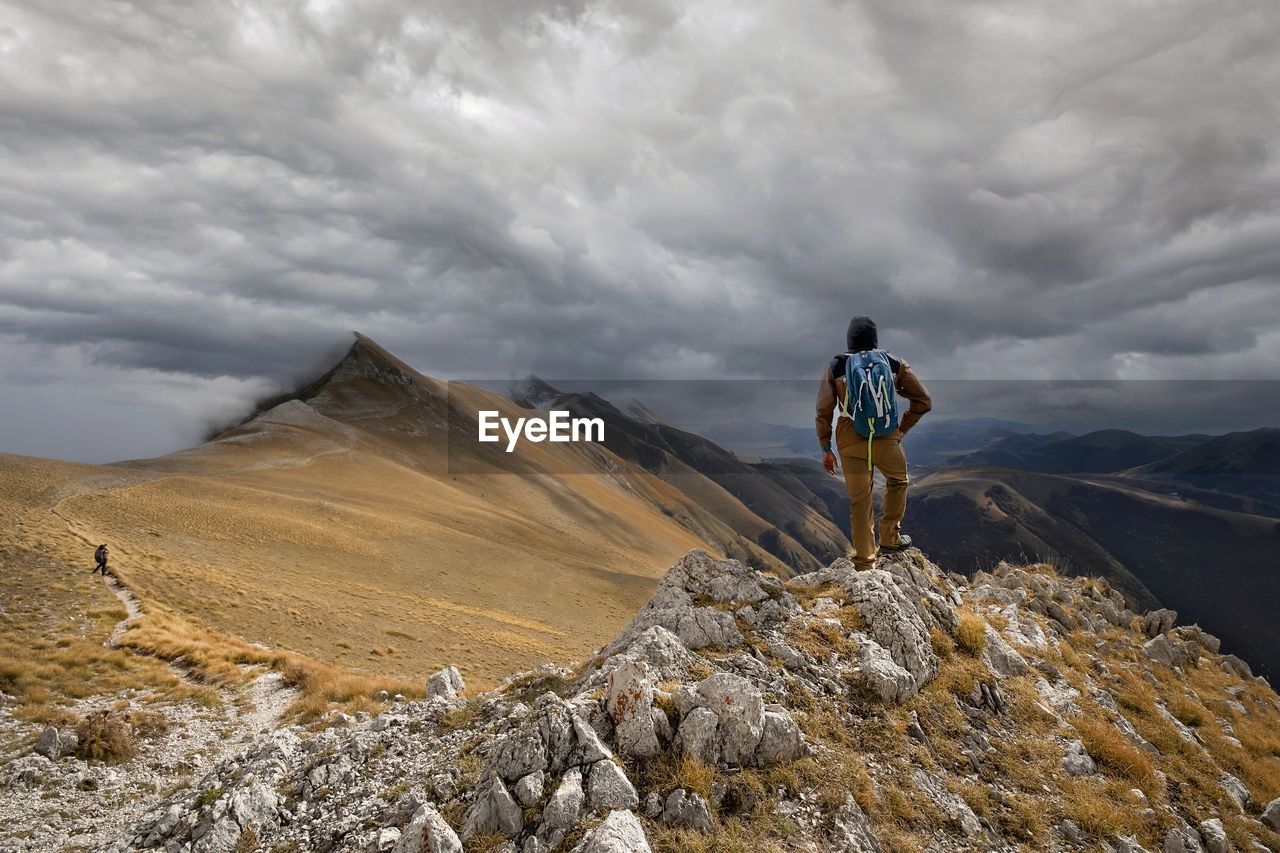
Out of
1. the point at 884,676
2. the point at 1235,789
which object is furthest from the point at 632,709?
the point at 1235,789

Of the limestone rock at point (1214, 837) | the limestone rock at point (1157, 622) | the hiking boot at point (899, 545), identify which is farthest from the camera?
the limestone rock at point (1157, 622)

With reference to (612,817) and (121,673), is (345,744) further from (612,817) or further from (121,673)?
(121,673)

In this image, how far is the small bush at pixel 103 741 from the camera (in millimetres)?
14203

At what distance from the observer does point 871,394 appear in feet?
33.8

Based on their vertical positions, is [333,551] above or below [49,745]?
below

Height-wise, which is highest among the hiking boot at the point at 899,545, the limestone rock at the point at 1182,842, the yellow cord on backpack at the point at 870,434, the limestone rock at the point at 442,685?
the yellow cord on backpack at the point at 870,434

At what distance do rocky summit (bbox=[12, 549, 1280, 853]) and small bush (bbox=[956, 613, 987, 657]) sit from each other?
42mm

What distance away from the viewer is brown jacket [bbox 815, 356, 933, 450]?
10.8m

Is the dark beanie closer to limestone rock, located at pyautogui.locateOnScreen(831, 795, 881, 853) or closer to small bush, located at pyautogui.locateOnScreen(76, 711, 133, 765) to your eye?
limestone rock, located at pyautogui.locateOnScreen(831, 795, 881, 853)

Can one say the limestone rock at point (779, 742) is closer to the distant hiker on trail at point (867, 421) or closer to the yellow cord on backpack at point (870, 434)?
the distant hiker on trail at point (867, 421)

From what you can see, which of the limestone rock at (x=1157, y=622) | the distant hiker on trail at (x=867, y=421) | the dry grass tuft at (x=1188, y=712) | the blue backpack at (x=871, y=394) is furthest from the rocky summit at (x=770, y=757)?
the limestone rock at (x=1157, y=622)

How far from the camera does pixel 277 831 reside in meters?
7.30

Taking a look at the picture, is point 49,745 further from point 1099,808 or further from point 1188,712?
point 1188,712

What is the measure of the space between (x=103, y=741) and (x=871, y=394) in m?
19.4
